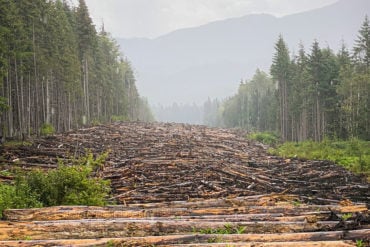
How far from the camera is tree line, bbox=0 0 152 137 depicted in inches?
1200

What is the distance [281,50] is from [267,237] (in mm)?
55828

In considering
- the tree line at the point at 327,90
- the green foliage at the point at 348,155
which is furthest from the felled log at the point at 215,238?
the tree line at the point at 327,90

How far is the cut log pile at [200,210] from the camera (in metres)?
6.99

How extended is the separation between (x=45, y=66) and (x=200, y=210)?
31865 mm

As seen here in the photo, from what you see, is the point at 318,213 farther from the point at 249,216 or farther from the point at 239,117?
the point at 239,117

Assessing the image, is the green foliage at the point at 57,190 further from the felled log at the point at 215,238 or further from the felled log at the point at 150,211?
the felled log at the point at 215,238

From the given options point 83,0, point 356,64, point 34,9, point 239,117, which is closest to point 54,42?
point 34,9

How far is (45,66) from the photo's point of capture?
37.1 meters

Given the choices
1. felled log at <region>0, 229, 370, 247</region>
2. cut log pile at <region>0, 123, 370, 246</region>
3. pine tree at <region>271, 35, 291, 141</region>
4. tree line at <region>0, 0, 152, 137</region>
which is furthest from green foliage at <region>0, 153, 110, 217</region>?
pine tree at <region>271, 35, 291, 141</region>

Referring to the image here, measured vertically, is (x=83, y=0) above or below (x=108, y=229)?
above

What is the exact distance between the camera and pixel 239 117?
10794 cm

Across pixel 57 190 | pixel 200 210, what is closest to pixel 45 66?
pixel 57 190

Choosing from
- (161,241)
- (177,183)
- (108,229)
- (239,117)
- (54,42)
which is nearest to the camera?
(161,241)

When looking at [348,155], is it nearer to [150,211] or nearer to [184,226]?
[150,211]
